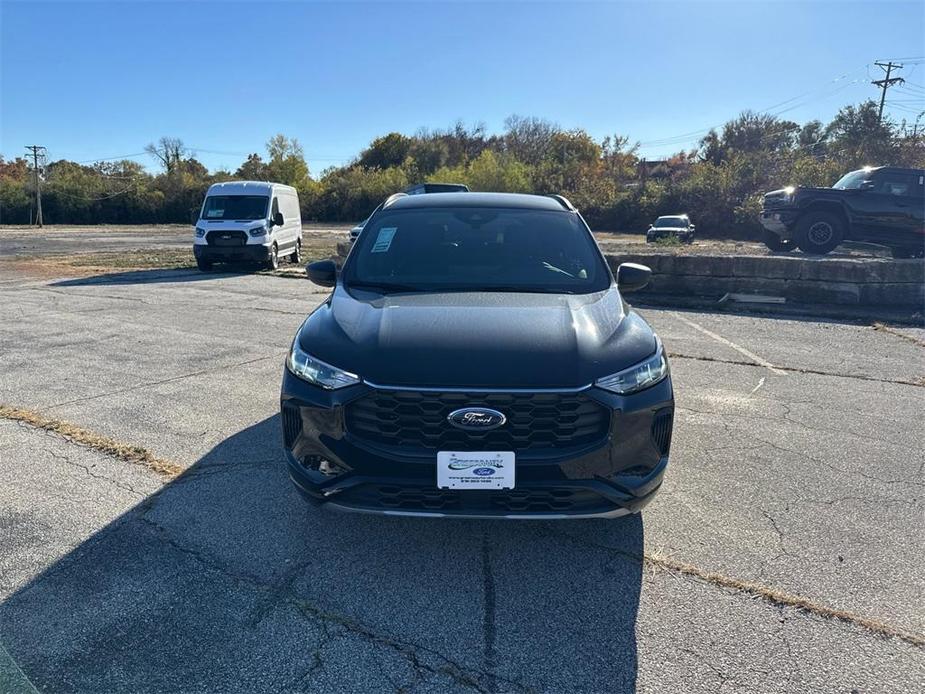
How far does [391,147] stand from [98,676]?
7202 cm

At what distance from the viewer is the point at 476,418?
259cm

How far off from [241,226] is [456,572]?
1491 centimetres

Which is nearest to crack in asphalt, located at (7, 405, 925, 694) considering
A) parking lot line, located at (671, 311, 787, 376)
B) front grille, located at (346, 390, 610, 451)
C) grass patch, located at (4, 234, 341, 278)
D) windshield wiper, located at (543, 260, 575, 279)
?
front grille, located at (346, 390, 610, 451)

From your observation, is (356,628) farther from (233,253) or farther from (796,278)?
(233,253)

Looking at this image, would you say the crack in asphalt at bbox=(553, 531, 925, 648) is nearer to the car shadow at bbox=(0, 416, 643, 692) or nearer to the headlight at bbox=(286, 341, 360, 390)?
the car shadow at bbox=(0, 416, 643, 692)

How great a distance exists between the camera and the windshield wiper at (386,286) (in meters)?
3.57

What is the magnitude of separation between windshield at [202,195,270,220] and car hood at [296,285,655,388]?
14.4 meters

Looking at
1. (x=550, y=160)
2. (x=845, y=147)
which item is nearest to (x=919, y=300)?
(x=845, y=147)

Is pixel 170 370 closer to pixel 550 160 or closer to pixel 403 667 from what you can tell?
pixel 403 667

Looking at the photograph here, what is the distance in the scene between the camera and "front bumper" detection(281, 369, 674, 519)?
2.62m

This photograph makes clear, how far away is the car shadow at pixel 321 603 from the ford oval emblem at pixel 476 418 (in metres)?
0.74

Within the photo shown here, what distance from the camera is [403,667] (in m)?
2.26

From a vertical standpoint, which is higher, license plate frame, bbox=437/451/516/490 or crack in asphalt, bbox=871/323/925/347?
license plate frame, bbox=437/451/516/490

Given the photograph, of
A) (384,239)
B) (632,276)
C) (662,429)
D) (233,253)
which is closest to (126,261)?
(233,253)
